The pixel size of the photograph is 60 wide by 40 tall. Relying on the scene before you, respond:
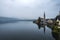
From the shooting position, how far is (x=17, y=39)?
75.6 feet

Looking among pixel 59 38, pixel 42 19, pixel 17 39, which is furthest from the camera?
pixel 42 19

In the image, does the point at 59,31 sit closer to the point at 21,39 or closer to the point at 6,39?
the point at 21,39

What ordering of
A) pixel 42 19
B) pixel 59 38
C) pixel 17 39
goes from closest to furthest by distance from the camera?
pixel 59 38, pixel 17 39, pixel 42 19

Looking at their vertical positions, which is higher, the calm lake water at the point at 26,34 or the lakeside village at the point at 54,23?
the lakeside village at the point at 54,23

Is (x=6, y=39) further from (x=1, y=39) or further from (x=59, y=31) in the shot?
(x=59, y=31)

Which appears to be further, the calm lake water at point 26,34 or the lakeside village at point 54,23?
the lakeside village at point 54,23

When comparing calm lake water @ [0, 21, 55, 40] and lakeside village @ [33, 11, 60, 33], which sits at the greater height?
lakeside village @ [33, 11, 60, 33]

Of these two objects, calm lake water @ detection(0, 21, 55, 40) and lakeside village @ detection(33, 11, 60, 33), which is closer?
calm lake water @ detection(0, 21, 55, 40)

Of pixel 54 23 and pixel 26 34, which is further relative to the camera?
pixel 54 23

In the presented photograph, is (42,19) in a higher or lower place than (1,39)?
higher

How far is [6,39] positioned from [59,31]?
36.8 feet

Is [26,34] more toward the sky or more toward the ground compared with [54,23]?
more toward the ground

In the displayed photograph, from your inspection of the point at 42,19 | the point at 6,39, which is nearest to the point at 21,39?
the point at 6,39

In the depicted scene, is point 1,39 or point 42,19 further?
point 42,19
